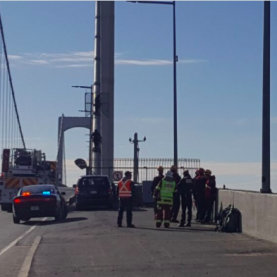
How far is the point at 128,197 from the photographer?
75.3ft

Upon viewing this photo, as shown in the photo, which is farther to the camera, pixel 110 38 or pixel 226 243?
pixel 110 38

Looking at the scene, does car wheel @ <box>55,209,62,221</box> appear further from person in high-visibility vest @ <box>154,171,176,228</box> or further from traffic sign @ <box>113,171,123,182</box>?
traffic sign @ <box>113,171,123,182</box>

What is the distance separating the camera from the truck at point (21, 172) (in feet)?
122

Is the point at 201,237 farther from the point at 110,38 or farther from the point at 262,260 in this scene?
the point at 110,38

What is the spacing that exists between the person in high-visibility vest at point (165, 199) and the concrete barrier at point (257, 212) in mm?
Answer: 1926

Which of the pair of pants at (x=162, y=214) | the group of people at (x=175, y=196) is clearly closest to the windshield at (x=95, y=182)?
the group of people at (x=175, y=196)

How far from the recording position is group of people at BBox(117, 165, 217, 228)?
73.2ft

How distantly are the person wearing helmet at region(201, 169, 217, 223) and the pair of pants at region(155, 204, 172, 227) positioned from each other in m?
1.50

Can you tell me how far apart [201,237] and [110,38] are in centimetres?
3736

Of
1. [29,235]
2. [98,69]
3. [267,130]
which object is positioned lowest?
[29,235]

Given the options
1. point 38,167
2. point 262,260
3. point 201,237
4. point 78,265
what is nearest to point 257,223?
point 201,237

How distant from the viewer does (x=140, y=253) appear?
15516mm

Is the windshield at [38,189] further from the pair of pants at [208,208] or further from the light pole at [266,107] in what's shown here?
the light pole at [266,107]

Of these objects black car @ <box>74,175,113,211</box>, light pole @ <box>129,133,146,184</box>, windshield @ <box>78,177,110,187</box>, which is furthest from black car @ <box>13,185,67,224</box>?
light pole @ <box>129,133,146,184</box>
